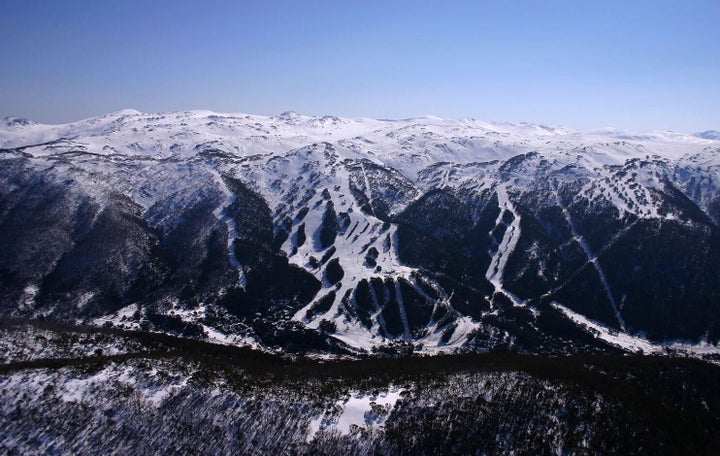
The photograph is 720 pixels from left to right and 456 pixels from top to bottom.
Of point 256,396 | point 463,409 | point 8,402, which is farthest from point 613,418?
point 8,402

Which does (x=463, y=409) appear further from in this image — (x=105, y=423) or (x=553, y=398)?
(x=105, y=423)

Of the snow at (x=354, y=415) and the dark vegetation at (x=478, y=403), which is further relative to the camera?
the snow at (x=354, y=415)

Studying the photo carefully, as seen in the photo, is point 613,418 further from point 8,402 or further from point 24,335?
point 24,335

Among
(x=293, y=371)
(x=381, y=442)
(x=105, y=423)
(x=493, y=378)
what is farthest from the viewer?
(x=293, y=371)

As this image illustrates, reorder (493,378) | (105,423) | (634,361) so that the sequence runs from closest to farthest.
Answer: (105,423), (493,378), (634,361)

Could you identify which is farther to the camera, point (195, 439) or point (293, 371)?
point (293, 371)

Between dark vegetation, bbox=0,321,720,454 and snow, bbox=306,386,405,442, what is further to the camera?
snow, bbox=306,386,405,442

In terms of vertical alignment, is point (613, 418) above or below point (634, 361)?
above

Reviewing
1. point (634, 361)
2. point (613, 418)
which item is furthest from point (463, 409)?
point (634, 361)

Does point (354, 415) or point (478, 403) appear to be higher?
point (478, 403)

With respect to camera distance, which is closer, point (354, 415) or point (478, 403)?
point (354, 415)
